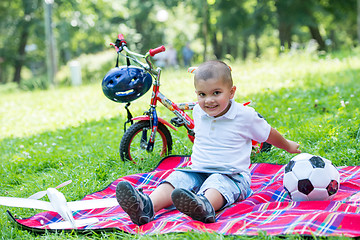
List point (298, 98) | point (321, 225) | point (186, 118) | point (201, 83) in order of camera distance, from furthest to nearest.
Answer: point (298, 98)
point (186, 118)
point (201, 83)
point (321, 225)

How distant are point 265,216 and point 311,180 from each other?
463 millimetres

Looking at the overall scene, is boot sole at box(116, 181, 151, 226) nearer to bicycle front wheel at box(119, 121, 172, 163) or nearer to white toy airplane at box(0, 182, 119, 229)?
white toy airplane at box(0, 182, 119, 229)

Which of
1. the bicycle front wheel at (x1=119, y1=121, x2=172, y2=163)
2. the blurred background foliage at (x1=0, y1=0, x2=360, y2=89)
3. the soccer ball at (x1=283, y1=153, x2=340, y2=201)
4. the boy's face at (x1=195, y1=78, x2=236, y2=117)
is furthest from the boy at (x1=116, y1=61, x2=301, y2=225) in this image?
the blurred background foliage at (x1=0, y1=0, x2=360, y2=89)

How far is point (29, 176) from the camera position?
4164mm

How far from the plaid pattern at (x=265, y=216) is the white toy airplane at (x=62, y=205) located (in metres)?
0.06

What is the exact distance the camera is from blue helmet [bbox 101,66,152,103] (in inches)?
141

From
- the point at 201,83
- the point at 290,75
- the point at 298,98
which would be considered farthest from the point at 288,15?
the point at 201,83

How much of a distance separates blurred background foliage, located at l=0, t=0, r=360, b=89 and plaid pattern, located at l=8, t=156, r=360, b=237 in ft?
26.9

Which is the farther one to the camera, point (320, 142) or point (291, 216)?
point (320, 142)

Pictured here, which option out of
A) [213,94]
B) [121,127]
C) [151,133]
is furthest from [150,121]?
[121,127]

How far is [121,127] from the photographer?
230 inches

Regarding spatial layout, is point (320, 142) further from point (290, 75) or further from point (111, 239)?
point (290, 75)

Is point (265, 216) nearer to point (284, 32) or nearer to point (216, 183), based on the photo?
point (216, 183)

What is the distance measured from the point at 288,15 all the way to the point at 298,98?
1098 cm
